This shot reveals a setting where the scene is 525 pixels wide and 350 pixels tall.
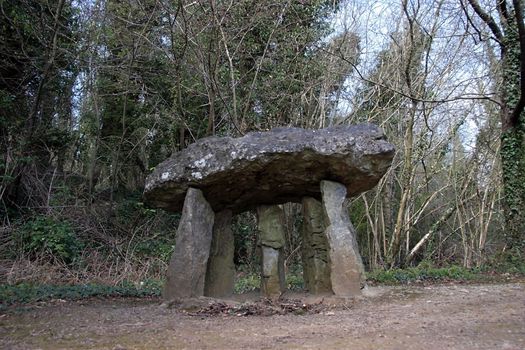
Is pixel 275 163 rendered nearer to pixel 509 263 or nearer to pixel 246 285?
pixel 246 285

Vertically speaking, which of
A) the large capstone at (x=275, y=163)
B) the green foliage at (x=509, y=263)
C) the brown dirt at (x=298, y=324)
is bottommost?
the brown dirt at (x=298, y=324)

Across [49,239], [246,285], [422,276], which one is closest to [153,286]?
[246,285]

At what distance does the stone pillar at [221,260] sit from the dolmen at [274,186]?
0.07ft

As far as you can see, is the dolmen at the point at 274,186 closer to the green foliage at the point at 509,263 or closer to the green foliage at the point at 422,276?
the green foliage at the point at 422,276

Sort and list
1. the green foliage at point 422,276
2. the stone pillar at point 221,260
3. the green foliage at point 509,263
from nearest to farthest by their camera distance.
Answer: the stone pillar at point 221,260
the green foliage at point 422,276
the green foliage at point 509,263

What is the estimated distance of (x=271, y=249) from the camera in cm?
732

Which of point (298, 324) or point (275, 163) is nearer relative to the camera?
point (298, 324)

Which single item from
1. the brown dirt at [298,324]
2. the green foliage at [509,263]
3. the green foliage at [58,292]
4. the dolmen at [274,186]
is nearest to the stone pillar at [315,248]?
the dolmen at [274,186]

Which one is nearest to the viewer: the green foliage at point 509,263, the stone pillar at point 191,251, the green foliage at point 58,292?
the stone pillar at point 191,251

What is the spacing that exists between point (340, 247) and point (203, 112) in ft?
23.3

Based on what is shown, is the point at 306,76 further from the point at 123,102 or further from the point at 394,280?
the point at 394,280

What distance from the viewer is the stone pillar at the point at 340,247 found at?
245 inches

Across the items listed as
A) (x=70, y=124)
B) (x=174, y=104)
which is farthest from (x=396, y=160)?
(x=70, y=124)

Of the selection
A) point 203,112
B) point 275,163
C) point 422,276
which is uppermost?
point 203,112
